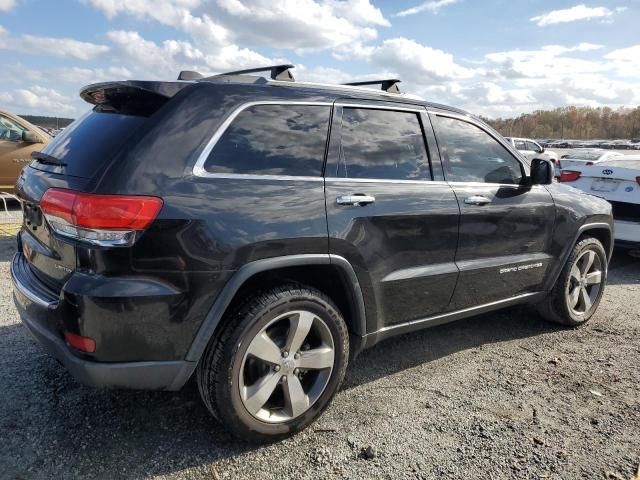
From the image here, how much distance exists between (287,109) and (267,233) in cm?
71

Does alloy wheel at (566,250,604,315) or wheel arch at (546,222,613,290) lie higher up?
wheel arch at (546,222,613,290)

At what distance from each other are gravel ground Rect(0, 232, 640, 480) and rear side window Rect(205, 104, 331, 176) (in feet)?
4.70

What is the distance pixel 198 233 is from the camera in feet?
7.51

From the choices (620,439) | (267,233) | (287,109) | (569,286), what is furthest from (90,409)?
(569,286)

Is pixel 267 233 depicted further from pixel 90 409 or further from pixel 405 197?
pixel 90 409

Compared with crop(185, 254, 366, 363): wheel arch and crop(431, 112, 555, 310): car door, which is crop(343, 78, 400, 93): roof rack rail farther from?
crop(185, 254, 366, 363): wheel arch

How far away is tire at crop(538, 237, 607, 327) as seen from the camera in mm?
4262

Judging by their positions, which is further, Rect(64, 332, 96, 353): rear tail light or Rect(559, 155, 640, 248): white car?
Rect(559, 155, 640, 248): white car

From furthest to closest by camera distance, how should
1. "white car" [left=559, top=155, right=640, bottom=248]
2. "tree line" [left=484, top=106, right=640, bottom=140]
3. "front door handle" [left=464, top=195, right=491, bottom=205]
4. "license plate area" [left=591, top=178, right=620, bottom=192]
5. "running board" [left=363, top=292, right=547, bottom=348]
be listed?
"tree line" [left=484, top=106, right=640, bottom=140] → "license plate area" [left=591, top=178, right=620, bottom=192] → "white car" [left=559, top=155, right=640, bottom=248] → "front door handle" [left=464, top=195, right=491, bottom=205] → "running board" [left=363, top=292, right=547, bottom=348]

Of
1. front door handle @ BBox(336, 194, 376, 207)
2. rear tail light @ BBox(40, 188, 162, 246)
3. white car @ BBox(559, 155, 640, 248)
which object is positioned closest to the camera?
rear tail light @ BBox(40, 188, 162, 246)

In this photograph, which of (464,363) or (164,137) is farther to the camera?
(464,363)

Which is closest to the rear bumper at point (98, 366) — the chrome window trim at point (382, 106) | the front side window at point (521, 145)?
the chrome window trim at point (382, 106)

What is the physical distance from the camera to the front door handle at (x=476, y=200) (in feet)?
11.1

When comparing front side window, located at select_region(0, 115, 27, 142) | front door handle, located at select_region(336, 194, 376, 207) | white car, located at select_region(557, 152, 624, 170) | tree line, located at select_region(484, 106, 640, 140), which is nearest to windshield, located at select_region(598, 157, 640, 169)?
white car, located at select_region(557, 152, 624, 170)
